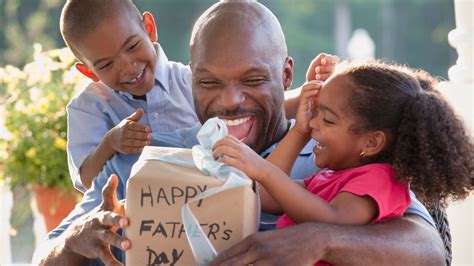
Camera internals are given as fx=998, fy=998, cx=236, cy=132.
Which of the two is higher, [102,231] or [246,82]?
[246,82]

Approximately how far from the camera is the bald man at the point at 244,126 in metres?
2.44

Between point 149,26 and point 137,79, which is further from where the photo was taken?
point 149,26

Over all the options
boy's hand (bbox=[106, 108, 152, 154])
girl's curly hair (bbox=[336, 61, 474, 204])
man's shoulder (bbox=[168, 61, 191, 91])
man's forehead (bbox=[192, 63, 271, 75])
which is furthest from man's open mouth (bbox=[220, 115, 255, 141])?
man's shoulder (bbox=[168, 61, 191, 91])

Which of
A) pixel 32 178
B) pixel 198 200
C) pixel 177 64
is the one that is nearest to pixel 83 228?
pixel 198 200

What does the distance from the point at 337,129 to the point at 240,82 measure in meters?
0.44

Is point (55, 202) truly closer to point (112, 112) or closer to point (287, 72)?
point (112, 112)

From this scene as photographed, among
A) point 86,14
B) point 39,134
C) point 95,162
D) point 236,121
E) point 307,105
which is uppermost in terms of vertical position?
point 86,14

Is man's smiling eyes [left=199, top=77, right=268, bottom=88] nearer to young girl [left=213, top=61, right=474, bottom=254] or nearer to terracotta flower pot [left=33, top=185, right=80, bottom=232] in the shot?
young girl [left=213, top=61, right=474, bottom=254]

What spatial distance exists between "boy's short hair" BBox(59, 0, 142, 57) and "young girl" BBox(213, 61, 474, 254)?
892 mm

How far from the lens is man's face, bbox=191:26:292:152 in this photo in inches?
114

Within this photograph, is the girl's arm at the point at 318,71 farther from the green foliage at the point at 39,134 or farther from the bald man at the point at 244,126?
the green foliage at the point at 39,134

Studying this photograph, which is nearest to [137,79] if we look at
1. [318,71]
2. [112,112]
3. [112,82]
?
[112,82]

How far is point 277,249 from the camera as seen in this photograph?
232 cm

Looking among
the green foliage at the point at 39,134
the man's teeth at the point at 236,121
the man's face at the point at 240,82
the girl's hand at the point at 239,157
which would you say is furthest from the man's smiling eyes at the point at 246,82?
the green foliage at the point at 39,134
